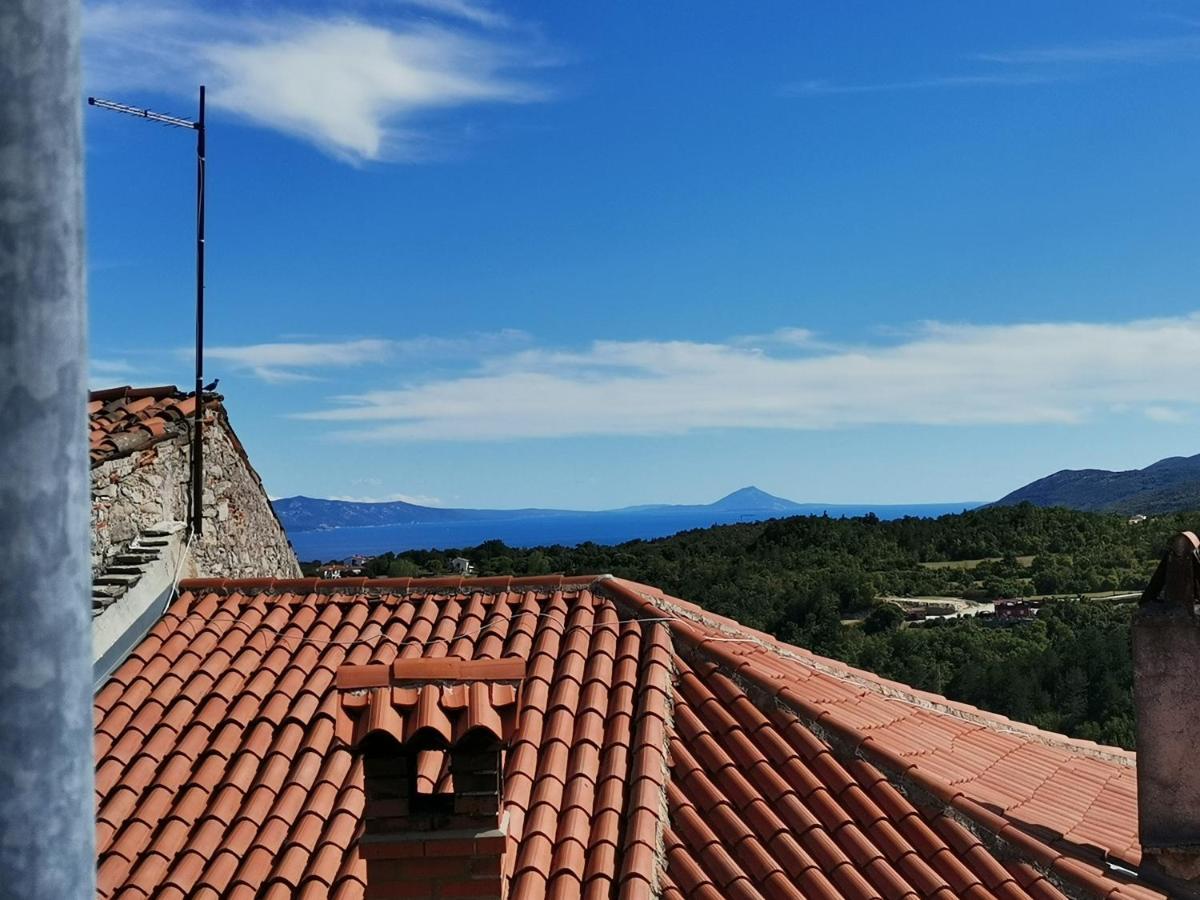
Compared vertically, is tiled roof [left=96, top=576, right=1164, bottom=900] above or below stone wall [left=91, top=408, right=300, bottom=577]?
below

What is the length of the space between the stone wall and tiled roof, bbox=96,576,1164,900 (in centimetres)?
90

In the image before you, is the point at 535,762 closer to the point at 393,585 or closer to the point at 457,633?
the point at 457,633

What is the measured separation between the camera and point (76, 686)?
1.28 metres

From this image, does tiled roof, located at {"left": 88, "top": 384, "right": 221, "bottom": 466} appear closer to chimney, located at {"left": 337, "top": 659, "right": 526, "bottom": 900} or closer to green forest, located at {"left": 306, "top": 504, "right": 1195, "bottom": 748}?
chimney, located at {"left": 337, "top": 659, "right": 526, "bottom": 900}

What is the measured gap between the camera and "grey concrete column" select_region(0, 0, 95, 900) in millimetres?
1200

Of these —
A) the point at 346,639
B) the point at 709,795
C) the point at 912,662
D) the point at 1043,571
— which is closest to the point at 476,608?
the point at 346,639

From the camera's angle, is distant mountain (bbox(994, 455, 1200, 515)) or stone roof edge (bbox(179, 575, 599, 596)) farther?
distant mountain (bbox(994, 455, 1200, 515))

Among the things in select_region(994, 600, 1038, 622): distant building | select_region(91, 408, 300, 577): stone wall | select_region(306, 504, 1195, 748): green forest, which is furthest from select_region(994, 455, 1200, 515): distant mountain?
select_region(91, 408, 300, 577): stone wall

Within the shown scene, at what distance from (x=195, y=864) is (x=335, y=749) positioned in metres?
1.08

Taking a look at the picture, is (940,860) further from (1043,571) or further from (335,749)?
(1043,571)

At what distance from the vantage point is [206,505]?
1048 centimetres

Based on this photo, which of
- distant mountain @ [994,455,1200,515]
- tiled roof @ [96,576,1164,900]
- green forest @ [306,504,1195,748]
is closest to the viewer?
tiled roof @ [96,576,1164,900]

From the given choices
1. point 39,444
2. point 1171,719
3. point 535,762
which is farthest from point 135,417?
point 39,444

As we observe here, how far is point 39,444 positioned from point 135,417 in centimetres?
949
